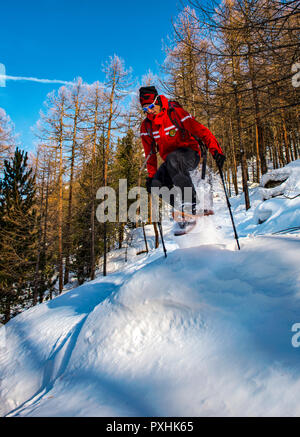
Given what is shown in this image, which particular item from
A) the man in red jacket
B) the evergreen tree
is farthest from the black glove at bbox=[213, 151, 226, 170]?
the evergreen tree

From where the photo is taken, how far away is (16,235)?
1231 centimetres

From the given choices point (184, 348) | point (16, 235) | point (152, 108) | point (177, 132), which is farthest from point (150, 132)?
point (16, 235)

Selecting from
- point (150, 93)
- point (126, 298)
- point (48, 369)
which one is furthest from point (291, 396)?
point (150, 93)

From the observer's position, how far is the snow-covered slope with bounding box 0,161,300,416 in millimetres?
1237

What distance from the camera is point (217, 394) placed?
1.23 meters

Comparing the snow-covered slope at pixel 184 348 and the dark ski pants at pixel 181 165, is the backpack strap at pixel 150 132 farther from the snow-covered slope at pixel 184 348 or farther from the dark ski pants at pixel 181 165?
the snow-covered slope at pixel 184 348

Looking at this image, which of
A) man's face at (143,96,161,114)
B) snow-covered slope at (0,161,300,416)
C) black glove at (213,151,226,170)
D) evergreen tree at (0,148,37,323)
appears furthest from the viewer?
evergreen tree at (0,148,37,323)

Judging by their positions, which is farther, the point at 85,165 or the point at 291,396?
the point at 85,165

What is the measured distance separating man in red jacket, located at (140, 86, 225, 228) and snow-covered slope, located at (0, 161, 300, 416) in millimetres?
1164

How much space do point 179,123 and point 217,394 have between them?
291 cm

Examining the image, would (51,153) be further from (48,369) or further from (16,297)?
(48,369)

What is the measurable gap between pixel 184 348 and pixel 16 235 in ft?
43.8

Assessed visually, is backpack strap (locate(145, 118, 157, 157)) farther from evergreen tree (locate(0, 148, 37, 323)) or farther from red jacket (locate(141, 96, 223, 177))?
evergreen tree (locate(0, 148, 37, 323))

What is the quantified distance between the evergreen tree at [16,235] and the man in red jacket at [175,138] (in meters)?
11.2
